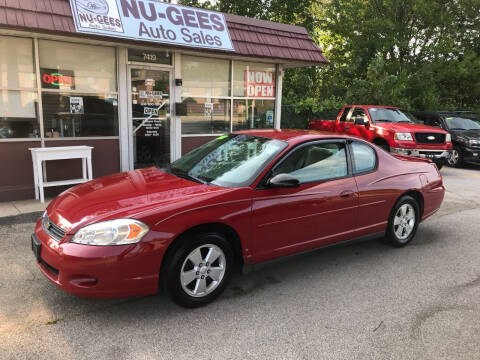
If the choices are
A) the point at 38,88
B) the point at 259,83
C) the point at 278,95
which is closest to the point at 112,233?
the point at 38,88

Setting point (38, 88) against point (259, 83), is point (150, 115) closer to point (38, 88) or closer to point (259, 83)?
point (38, 88)

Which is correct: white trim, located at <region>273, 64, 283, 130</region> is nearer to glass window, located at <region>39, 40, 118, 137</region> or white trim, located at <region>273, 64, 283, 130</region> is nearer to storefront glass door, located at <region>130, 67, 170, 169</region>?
storefront glass door, located at <region>130, 67, 170, 169</region>

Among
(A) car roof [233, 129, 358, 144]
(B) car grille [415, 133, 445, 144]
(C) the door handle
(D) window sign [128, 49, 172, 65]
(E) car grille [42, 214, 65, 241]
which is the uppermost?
(D) window sign [128, 49, 172, 65]

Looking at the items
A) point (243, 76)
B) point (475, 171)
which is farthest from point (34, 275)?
point (475, 171)

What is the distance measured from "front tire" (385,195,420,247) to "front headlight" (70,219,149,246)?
3196 millimetres

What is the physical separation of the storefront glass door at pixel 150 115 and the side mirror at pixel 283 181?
5226 millimetres

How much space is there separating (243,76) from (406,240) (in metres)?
6.08

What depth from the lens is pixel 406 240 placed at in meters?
5.19

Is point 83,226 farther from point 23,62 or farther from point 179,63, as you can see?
point 179,63

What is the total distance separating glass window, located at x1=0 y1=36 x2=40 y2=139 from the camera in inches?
269

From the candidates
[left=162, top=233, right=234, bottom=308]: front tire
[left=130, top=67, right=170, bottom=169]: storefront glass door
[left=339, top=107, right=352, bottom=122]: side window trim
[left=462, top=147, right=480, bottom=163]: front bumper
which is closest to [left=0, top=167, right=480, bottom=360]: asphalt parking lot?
[left=162, top=233, right=234, bottom=308]: front tire

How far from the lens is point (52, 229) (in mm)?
3436

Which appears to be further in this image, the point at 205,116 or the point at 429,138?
the point at 429,138

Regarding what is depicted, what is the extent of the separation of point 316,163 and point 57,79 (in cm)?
545
